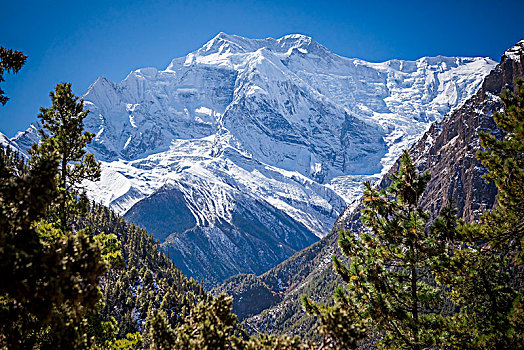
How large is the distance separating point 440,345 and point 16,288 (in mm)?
15193

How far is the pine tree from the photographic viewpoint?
1516 cm

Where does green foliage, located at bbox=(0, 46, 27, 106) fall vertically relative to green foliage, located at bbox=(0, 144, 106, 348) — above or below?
above

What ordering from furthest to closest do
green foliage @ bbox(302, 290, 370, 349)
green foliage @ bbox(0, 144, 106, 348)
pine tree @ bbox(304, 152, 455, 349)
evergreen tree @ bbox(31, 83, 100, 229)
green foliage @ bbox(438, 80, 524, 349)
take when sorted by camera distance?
evergreen tree @ bbox(31, 83, 100, 229) < pine tree @ bbox(304, 152, 455, 349) < green foliage @ bbox(438, 80, 524, 349) < green foliage @ bbox(302, 290, 370, 349) < green foliage @ bbox(0, 144, 106, 348)

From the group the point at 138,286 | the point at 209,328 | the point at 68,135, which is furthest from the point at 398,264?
the point at 138,286

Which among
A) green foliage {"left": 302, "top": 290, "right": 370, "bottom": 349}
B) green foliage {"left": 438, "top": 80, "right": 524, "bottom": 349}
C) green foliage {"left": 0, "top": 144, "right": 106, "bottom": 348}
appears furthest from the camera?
green foliage {"left": 438, "top": 80, "right": 524, "bottom": 349}

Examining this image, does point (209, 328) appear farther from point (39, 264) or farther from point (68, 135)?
point (68, 135)

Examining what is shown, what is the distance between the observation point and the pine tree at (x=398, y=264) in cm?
1516

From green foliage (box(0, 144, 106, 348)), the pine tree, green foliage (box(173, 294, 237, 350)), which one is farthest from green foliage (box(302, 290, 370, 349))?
green foliage (box(0, 144, 106, 348))

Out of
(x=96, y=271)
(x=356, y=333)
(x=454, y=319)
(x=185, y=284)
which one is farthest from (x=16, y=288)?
(x=185, y=284)

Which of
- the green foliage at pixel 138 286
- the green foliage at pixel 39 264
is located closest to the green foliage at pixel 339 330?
the green foliage at pixel 39 264

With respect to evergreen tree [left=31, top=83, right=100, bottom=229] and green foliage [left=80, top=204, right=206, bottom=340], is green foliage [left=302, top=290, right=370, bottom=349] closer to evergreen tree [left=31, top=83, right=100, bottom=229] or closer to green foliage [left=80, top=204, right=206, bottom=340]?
evergreen tree [left=31, top=83, right=100, bottom=229]

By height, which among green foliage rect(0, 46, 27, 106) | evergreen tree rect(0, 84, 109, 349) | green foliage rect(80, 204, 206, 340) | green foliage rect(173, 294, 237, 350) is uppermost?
green foliage rect(80, 204, 206, 340)

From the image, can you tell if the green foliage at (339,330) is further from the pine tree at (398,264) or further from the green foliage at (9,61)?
the green foliage at (9,61)

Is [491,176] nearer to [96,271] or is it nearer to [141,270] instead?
[96,271]
